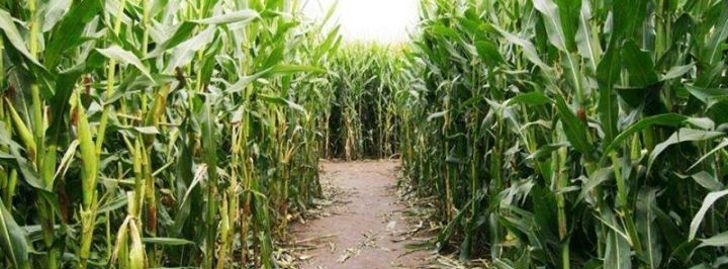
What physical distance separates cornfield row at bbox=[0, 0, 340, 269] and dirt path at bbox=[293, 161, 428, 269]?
1.01 metres

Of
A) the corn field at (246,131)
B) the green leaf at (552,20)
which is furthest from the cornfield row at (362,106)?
the green leaf at (552,20)

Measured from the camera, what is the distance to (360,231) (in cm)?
478

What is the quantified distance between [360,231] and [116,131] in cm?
313

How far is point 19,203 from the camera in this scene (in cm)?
178

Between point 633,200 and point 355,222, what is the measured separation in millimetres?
3600

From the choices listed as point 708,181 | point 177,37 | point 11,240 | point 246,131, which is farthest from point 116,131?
point 708,181

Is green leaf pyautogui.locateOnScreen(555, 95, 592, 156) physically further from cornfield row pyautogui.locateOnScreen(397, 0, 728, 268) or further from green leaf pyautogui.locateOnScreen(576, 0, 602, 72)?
green leaf pyautogui.locateOnScreen(576, 0, 602, 72)

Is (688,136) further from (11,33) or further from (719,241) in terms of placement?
(11,33)

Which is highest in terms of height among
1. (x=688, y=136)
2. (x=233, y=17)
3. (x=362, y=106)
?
(x=362, y=106)

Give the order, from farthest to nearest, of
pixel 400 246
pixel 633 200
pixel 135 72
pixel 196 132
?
1. pixel 400 246
2. pixel 196 132
3. pixel 633 200
4. pixel 135 72

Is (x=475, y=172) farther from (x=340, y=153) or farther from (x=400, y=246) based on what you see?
(x=340, y=153)

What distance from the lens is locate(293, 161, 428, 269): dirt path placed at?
389 cm

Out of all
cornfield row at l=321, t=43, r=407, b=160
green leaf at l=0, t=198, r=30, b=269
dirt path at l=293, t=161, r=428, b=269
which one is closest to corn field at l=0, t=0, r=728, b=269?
green leaf at l=0, t=198, r=30, b=269

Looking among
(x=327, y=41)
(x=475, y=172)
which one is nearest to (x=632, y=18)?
(x=475, y=172)
